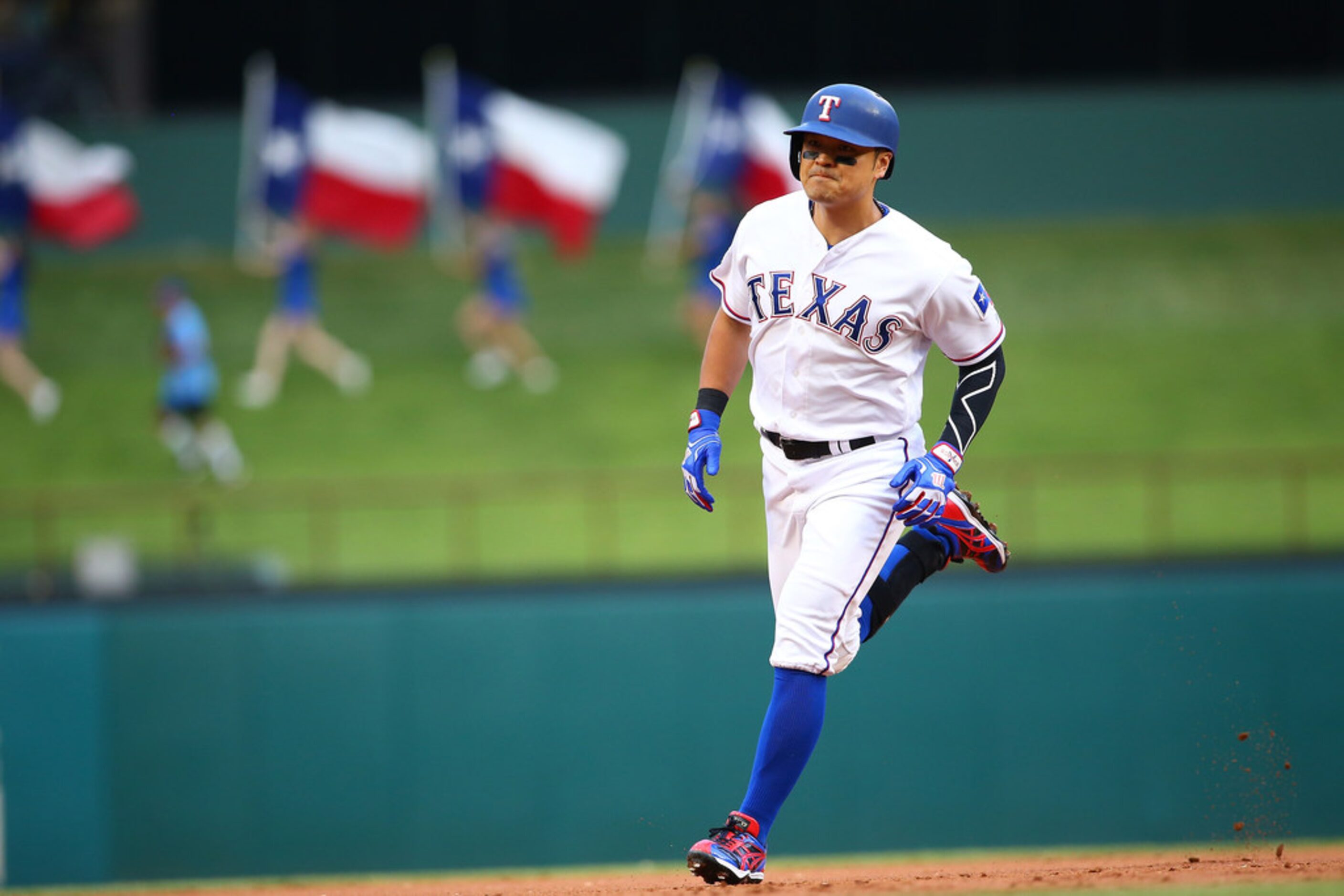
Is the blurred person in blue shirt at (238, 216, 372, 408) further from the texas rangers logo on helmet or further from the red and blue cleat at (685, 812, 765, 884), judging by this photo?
the red and blue cleat at (685, 812, 765, 884)

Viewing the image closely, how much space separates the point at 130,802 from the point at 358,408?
843 centimetres

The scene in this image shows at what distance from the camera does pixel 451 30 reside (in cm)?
2338

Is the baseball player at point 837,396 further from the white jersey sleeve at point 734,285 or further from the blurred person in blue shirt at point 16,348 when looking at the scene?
the blurred person in blue shirt at point 16,348

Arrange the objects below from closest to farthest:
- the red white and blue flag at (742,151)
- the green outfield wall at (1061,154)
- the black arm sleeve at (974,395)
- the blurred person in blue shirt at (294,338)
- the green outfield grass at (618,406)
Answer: the black arm sleeve at (974,395) → the green outfield grass at (618,406) → the red white and blue flag at (742,151) → the blurred person in blue shirt at (294,338) → the green outfield wall at (1061,154)

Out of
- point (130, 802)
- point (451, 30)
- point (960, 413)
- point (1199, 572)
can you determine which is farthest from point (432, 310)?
point (960, 413)

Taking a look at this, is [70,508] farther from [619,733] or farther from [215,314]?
[619,733]

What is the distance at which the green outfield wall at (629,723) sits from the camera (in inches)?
422

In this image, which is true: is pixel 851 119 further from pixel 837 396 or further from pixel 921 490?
pixel 921 490

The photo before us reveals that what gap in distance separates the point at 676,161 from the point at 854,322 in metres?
17.7

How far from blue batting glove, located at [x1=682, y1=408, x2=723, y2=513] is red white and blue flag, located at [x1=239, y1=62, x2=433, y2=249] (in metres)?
11.4

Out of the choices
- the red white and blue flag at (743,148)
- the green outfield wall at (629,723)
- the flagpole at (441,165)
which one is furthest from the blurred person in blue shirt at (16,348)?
the green outfield wall at (629,723)

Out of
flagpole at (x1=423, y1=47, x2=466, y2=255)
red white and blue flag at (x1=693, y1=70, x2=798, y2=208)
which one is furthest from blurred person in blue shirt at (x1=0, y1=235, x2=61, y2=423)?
red white and blue flag at (x1=693, y1=70, x2=798, y2=208)

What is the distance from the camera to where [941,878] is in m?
6.01

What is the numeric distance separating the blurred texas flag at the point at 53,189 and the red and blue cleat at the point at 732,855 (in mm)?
13830
